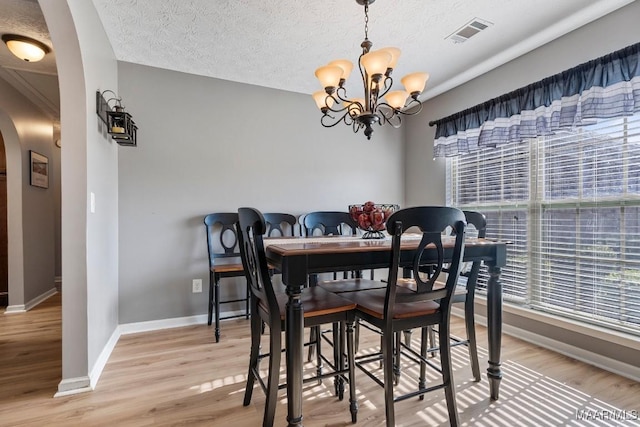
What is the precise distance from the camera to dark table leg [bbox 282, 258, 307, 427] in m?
1.33

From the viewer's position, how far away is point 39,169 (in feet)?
12.3

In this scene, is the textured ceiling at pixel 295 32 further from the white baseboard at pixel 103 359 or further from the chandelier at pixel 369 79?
the white baseboard at pixel 103 359

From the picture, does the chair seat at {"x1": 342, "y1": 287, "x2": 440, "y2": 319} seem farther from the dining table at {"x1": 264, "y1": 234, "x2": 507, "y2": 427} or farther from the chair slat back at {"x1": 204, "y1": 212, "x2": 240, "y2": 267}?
the chair slat back at {"x1": 204, "y1": 212, "x2": 240, "y2": 267}

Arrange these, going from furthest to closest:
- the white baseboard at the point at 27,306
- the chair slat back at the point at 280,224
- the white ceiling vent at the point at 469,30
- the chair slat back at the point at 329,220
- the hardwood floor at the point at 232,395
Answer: the white baseboard at the point at 27,306 → the chair slat back at the point at 280,224 → the chair slat back at the point at 329,220 → the white ceiling vent at the point at 469,30 → the hardwood floor at the point at 232,395

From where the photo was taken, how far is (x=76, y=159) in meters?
1.79

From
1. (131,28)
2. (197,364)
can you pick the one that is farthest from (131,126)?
(197,364)

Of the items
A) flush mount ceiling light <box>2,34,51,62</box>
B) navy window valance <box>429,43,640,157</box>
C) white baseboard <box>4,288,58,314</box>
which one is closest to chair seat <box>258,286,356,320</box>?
navy window valance <box>429,43,640,157</box>

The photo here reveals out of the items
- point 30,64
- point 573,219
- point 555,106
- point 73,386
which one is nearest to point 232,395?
point 73,386

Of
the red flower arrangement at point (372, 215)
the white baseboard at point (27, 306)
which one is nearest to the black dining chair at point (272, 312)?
the red flower arrangement at point (372, 215)

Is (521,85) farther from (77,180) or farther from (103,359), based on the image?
(103,359)

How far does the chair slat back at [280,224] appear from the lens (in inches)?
125

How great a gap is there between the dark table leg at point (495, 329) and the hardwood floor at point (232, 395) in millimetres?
107

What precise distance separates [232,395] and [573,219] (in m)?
2.57

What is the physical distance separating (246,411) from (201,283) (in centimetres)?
161
